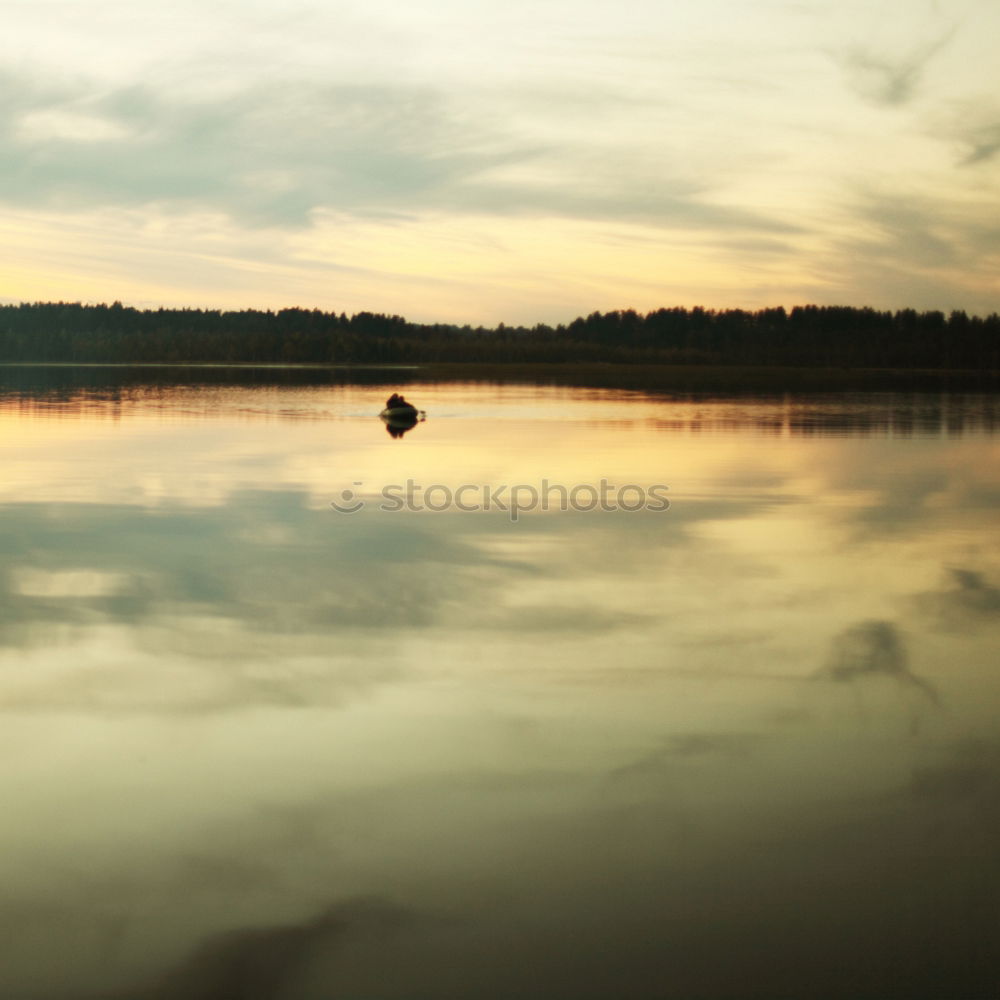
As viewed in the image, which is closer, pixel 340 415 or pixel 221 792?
pixel 221 792

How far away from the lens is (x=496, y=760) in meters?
7.97

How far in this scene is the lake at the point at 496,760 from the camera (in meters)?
5.69

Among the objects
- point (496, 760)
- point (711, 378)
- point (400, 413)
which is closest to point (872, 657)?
point (496, 760)

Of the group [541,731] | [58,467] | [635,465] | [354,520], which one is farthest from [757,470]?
[541,731]

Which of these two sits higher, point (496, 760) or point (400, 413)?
point (400, 413)

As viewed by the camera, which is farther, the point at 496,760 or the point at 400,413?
the point at 400,413

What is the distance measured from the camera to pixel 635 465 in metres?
30.6

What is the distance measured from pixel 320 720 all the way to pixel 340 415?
1771 inches

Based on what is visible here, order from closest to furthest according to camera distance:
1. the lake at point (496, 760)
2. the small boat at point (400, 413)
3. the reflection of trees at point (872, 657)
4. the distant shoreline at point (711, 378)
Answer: the lake at point (496, 760), the reflection of trees at point (872, 657), the small boat at point (400, 413), the distant shoreline at point (711, 378)

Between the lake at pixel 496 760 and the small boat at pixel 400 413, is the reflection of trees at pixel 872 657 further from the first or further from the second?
the small boat at pixel 400 413

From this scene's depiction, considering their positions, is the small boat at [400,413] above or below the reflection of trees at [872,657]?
above

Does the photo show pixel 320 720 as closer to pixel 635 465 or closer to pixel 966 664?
pixel 966 664

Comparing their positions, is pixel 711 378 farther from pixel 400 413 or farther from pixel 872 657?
pixel 872 657

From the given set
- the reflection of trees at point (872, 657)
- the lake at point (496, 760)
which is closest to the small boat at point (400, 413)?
the lake at point (496, 760)
